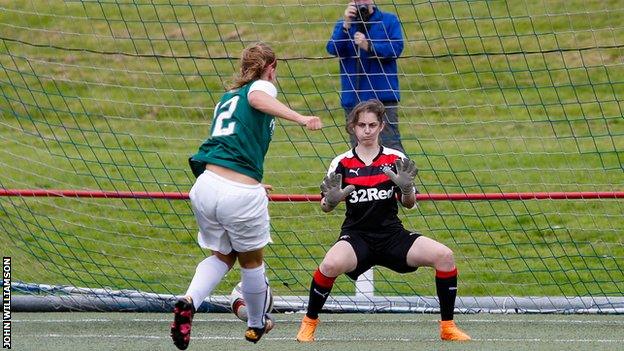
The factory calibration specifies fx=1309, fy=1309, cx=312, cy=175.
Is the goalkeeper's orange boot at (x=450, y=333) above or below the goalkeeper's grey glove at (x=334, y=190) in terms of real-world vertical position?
below

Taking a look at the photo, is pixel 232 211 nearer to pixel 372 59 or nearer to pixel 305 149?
pixel 372 59

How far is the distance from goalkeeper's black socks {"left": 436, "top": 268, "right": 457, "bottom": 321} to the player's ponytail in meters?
1.55

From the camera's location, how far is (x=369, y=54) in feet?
30.3

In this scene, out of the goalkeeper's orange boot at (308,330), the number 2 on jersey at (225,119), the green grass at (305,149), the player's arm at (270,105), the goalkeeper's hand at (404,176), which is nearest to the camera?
the player's arm at (270,105)

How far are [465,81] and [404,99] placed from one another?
127 cm

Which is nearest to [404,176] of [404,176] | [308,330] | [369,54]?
[404,176]

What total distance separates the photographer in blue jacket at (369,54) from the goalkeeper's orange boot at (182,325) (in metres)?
2.72

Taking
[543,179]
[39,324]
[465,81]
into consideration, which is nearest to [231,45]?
[465,81]

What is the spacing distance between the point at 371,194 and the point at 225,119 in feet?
3.72

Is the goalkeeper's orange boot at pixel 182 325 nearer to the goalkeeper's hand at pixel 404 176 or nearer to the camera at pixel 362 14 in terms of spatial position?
the goalkeeper's hand at pixel 404 176

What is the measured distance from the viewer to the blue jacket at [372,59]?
358 inches

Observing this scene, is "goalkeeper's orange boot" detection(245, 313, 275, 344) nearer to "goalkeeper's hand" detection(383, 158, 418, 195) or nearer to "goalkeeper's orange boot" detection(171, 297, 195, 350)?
"goalkeeper's orange boot" detection(171, 297, 195, 350)

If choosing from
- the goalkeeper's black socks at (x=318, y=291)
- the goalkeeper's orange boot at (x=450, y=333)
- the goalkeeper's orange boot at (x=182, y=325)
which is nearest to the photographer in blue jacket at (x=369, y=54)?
the goalkeeper's black socks at (x=318, y=291)

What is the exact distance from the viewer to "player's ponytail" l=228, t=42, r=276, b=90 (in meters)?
6.68
